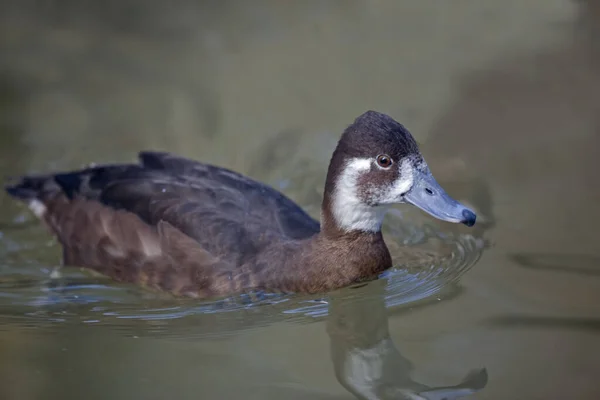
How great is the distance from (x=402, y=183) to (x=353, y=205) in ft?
1.11

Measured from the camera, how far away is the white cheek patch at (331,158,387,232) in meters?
5.66

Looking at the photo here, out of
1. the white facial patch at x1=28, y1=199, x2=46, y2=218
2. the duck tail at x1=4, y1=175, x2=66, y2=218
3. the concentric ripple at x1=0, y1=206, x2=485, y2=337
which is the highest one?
the duck tail at x1=4, y1=175, x2=66, y2=218

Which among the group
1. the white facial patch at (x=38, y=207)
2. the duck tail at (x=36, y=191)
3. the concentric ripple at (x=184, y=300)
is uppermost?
the duck tail at (x=36, y=191)

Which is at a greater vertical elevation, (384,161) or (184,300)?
(384,161)

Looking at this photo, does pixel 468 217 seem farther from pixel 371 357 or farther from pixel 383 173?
pixel 371 357

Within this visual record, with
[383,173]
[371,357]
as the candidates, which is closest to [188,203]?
[383,173]

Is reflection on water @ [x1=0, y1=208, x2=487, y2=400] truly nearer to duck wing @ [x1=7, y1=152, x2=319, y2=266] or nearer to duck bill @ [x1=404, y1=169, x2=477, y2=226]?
duck wing @ [x1=7, y1=152, x2=319, y2=266]

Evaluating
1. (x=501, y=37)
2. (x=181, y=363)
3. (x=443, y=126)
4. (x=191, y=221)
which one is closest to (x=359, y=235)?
(x=191, y=221)

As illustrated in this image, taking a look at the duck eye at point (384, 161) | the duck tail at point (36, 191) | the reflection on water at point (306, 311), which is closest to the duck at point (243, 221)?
the duck eye at point (384, 161)

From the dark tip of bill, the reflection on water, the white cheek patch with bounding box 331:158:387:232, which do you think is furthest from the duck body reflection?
the dark tip of bill

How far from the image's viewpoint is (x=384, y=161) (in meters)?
5.61

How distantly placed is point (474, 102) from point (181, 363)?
4789 mm

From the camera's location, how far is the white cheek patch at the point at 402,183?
221 inches

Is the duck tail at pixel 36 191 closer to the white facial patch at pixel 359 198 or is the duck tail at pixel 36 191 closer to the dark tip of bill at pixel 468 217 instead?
the white facial patch at pixel 359 198
